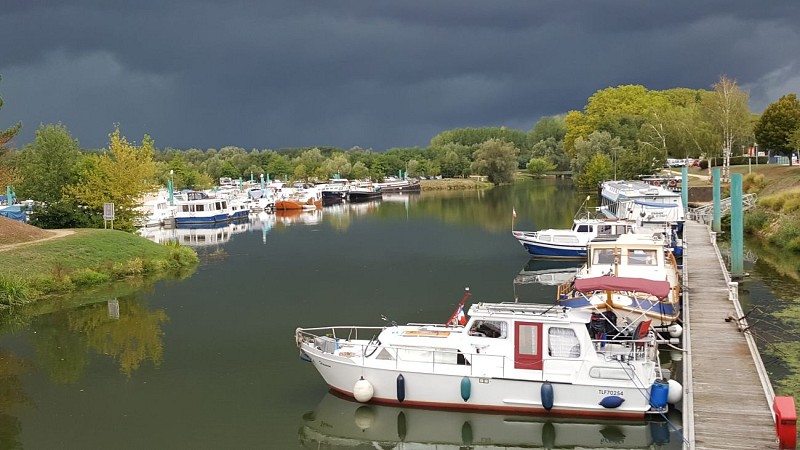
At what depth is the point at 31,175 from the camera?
52562 millimetres

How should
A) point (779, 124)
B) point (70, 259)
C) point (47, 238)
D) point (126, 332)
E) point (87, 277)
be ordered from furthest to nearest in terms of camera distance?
point (779, 124)
point (47, 238)
point (70, 259)
point (87, 277)
point (126, 332)

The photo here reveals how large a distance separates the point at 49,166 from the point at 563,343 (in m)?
45.8

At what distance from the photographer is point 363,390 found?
20484 mm

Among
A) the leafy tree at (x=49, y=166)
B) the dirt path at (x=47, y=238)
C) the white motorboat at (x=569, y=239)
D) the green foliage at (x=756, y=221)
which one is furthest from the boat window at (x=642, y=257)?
the leafy tree at (x=49, y=166)

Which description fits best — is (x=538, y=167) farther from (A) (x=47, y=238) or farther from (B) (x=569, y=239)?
(A) (x=47, y=238)

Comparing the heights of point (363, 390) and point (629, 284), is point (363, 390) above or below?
below

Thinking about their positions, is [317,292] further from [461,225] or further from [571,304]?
[461,225]

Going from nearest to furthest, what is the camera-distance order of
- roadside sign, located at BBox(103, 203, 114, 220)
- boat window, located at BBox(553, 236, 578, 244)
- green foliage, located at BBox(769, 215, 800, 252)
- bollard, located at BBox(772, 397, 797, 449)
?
bollard, located at BBox(772, 397, 797, 449), green foliage, located at BBox(769, 215, 800, 252), boat window, located at BBox(553, 236, 578, 244), roadside sign, located at BBox(103, 203, 114, 220)

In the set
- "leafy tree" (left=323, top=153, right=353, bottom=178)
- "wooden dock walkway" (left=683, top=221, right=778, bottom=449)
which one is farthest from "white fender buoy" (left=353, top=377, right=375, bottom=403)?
"leafy tree" (left=323, top=153, right=353, bottom=178)

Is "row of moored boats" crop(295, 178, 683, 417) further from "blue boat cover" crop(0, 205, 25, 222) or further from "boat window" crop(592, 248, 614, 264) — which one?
"blue boat cover" crop(0, 205, 25, 222)

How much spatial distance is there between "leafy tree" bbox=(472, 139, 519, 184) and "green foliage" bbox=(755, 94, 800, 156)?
70.2m

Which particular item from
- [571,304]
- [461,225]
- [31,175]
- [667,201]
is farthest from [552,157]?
[571,304]

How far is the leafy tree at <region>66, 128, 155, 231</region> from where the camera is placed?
53125 mm

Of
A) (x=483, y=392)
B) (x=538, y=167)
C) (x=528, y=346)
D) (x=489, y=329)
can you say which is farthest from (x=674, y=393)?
(x=538, y=167)
